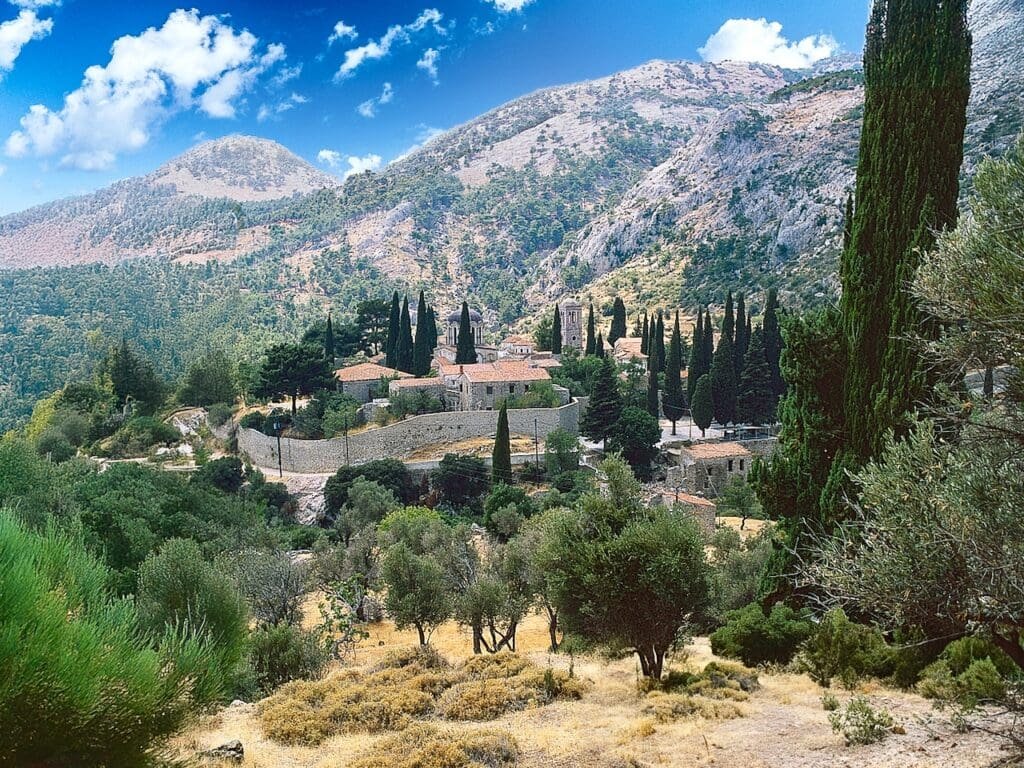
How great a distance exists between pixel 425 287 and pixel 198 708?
136213 mm

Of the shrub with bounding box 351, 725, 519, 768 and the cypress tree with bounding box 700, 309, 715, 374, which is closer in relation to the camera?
the shrub with bounding box 351, 725, 519, 768

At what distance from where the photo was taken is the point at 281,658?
49.4 ft

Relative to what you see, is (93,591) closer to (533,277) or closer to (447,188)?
(533,277)

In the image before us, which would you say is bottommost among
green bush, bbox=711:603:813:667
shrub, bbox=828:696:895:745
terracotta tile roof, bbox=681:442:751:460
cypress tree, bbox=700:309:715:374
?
terracotta tile roof, bbox=681:442:751:460

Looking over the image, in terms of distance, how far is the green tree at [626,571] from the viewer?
1187 cm

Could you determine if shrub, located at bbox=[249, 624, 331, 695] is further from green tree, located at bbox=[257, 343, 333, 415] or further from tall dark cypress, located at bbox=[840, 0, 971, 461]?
green tree, located at bbox=[257, 343, 333, 415]

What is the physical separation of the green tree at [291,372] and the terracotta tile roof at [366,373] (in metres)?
2.11

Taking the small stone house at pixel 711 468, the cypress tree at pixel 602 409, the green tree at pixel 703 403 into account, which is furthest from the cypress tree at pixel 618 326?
the small stone house at pixel 711 468

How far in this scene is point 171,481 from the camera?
28719 millimetres

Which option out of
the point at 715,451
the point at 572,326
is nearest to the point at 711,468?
the point at 715,451

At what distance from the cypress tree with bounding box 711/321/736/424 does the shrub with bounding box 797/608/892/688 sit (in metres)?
34.3

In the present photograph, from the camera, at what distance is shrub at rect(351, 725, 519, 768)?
870 centimetres

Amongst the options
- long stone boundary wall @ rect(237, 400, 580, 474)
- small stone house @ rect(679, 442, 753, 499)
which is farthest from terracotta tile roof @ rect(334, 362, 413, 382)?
small stone house @ rect(679, 442, 753, 499)

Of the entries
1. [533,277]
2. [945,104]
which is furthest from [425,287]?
[945,104]
